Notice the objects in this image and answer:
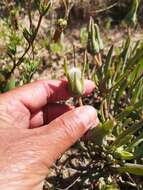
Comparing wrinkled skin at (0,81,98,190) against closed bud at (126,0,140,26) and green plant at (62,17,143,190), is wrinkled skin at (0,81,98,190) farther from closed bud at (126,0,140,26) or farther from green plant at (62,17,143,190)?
closed bud at (126,0,140,26)

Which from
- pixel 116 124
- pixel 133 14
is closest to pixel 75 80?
pixel 116 124

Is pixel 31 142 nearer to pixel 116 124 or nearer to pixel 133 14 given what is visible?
pixel 116 124

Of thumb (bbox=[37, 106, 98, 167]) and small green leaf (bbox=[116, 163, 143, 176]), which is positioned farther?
small green leaf (bbox=[116, 163, 143, 176])

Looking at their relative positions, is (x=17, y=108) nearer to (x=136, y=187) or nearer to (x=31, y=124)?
(x=31, y=124)

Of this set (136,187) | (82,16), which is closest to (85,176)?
(136,187)

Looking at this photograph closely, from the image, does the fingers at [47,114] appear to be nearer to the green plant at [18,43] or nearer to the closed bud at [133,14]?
the green plant at [18,43]

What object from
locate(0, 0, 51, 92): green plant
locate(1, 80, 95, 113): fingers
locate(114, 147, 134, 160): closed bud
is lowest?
locate(114, 147, 134, 160): closed bud

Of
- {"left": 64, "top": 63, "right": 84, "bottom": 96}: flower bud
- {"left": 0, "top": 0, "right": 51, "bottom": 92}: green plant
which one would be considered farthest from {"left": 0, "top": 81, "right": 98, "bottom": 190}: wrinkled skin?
{"left": 0, "top": 0, "right": 51, "bottom": 92}: green plant
